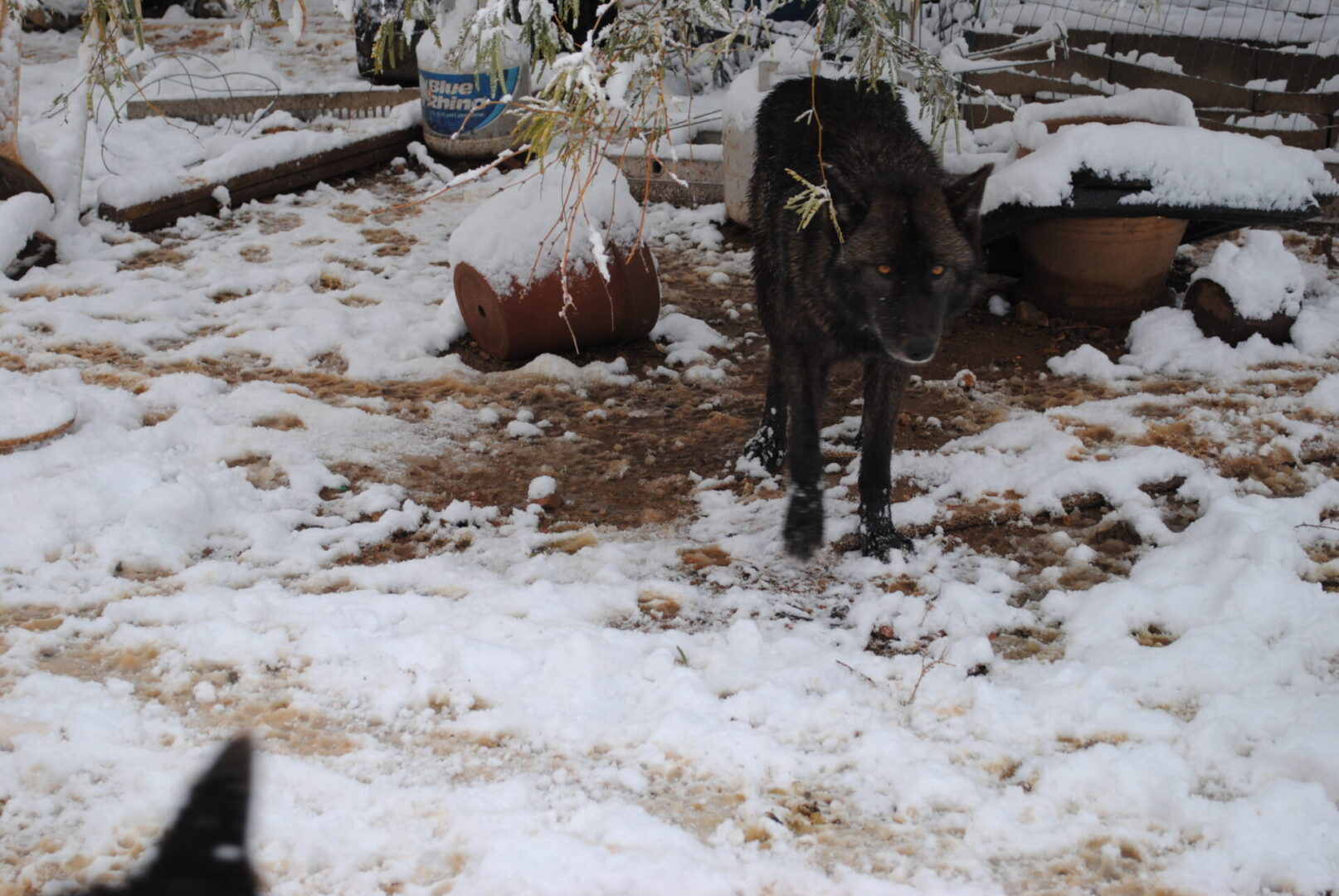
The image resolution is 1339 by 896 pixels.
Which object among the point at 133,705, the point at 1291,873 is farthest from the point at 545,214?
the point at 1291,873

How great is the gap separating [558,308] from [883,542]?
7.58 feet

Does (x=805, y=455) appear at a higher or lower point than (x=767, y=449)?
higher

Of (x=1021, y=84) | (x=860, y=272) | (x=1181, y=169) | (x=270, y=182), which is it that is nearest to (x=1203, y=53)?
(x=1021, y=84)

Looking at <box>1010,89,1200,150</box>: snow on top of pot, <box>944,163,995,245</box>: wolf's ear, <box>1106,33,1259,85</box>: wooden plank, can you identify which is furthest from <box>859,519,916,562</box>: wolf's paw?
<box>1106,33,1259,85</box>: wooden plank

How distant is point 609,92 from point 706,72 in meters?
6.98

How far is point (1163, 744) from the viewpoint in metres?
2.60

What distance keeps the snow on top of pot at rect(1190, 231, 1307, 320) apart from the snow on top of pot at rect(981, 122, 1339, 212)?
0.30 m

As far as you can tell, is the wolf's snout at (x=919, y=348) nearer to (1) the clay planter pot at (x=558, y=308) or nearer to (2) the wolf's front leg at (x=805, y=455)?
(2) the wolf's front leg at (x=805, y=455)

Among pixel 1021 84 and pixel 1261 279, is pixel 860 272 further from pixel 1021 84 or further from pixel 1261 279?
pixel 1021 84

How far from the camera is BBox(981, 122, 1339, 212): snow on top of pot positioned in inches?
200

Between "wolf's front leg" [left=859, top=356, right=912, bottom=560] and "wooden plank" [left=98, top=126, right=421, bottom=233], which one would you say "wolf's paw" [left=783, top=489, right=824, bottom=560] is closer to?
"wolf's front leg" [left=859, top=356, right=912, bottom=560]

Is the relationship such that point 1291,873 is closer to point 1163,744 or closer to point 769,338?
point 1163,744

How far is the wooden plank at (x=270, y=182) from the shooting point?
277 inches

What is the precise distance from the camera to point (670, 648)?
3.07 meters
